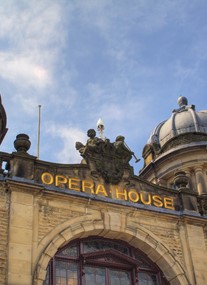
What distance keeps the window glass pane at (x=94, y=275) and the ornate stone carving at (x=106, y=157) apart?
10.9 feet

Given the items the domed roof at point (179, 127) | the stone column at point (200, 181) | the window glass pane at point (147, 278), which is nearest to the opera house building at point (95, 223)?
the window glass pane at point (147, 278)

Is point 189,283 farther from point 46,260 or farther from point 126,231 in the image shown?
point 46,260

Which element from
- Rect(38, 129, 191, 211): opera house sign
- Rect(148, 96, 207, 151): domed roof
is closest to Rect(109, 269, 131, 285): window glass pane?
Rect(38, 129, 191, 211): opera house sign

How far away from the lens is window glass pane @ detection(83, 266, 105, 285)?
60.3ft

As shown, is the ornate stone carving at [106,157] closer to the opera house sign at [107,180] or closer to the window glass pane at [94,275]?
the opera house sign at [107,180]

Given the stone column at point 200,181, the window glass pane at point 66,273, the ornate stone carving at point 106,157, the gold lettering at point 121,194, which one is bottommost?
the window glass pane at point 66,273

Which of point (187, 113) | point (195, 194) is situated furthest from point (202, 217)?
point (187, 113)

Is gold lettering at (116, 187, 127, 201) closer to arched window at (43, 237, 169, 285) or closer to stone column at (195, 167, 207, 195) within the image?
arched window at (43, 237, 169, 285)

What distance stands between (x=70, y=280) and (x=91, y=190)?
3339 millimetres

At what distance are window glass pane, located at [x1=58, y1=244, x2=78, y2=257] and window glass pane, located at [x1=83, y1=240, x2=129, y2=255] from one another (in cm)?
36

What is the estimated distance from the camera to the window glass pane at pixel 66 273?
17.9m

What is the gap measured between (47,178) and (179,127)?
11879 mm

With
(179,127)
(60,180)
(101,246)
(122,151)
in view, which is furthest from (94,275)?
(179,127)

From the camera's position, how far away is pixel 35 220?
17953mm
